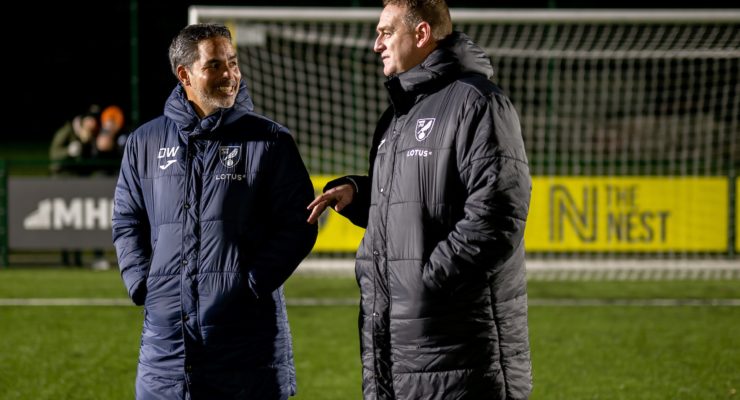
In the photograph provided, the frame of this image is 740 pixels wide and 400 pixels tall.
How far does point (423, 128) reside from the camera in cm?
296

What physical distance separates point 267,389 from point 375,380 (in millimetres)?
390

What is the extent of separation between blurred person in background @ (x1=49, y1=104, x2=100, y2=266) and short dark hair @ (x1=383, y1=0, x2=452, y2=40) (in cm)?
896

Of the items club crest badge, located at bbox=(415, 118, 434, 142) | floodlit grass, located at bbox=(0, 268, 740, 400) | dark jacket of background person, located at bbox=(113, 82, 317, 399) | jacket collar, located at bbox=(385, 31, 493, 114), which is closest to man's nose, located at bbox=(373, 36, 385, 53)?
jacket collar, located at bbox=(385, 31, 493, 114)

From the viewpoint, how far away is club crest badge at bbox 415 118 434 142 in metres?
2.94

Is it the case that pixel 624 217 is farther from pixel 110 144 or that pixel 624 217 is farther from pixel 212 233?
pixel 212 233

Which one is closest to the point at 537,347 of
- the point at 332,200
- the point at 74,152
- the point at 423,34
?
Result: the point at 332,200

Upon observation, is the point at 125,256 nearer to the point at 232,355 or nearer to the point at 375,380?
the point at 232,355

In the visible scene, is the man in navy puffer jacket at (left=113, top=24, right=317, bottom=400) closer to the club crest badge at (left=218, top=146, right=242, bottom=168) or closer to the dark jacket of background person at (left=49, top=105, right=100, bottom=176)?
the club crest badge at (left=218, top=146, right=242, bottom=168)

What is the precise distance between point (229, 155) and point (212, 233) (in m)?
0.27

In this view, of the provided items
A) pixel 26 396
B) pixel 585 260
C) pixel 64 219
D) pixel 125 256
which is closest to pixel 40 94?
pixel 64 219

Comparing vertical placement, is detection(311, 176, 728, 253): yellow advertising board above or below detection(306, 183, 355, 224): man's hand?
below

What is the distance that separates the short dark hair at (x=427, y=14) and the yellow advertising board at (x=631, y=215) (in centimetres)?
738

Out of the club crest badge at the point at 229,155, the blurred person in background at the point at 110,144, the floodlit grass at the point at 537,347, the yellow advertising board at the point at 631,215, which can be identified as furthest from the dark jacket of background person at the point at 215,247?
the blurred person in background at the point at 110,144

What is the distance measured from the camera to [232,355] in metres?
3.11
